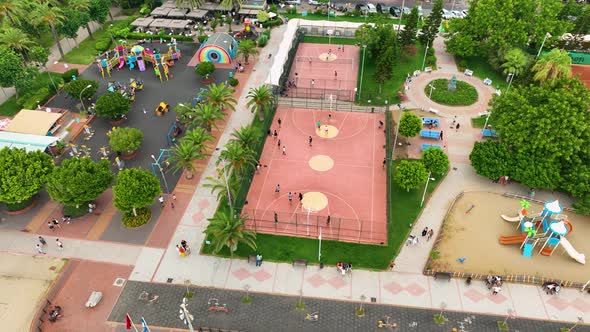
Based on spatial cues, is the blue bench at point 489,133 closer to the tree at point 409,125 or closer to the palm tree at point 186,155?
the tree at point 409,125

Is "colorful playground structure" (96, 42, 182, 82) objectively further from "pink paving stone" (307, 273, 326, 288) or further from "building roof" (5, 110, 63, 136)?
"pink paving stone" (307, 273, 326, 288)

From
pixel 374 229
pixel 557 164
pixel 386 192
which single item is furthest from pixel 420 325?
pixel 557 164

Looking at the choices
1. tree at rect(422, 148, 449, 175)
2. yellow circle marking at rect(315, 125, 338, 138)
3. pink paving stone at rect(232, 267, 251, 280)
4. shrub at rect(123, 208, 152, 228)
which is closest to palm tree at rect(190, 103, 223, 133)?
yellow circle marking at rect(315, 125, 338, 138)

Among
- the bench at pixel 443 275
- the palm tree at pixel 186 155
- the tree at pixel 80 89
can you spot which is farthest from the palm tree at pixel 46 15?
the bench at pixel 443 275

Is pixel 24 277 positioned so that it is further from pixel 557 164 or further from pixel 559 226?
pixel 557 164

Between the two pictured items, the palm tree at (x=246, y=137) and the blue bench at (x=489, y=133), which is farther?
the blue bench at (x=489, y=133)

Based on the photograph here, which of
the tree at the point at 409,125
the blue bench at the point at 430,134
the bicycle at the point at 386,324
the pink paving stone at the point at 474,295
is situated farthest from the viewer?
the blue bench at the point at 430,134
